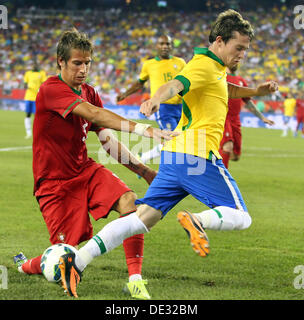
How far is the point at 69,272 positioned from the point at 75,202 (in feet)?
2.30

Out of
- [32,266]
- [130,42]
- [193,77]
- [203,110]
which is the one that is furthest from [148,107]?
[130,42]

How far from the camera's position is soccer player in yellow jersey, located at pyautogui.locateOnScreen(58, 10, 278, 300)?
4.29m

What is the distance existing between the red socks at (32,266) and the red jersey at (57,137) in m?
0.67

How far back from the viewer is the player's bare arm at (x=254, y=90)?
523 centimetres

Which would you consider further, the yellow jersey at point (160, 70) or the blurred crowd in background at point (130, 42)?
the blurred crowd in background at point (130, 42)

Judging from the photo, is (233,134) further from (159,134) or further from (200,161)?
(159,134)

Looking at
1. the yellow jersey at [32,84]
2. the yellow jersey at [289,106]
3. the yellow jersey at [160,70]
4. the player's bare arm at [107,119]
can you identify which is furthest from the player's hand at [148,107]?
the yellow jersey at [289,106]

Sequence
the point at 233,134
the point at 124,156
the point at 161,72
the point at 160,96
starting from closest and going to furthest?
the point at 160,96
the point at 124,156
the point at 233,134
the point at 161,72

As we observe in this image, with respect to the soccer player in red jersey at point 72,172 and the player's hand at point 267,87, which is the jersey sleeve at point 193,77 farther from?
the player's hand at point 267,87

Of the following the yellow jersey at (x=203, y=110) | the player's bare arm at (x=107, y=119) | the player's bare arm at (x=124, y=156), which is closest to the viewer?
the player's bare arm at (x=107, y=119)

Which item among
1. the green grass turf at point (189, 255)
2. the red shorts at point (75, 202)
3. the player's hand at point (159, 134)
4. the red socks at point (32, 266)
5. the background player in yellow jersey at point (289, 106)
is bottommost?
the background player in yellow jersey at point (289, 106)

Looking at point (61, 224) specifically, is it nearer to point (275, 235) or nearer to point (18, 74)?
point (275, 235)

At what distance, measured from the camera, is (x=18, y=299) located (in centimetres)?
438

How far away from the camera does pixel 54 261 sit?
14.0 feet
